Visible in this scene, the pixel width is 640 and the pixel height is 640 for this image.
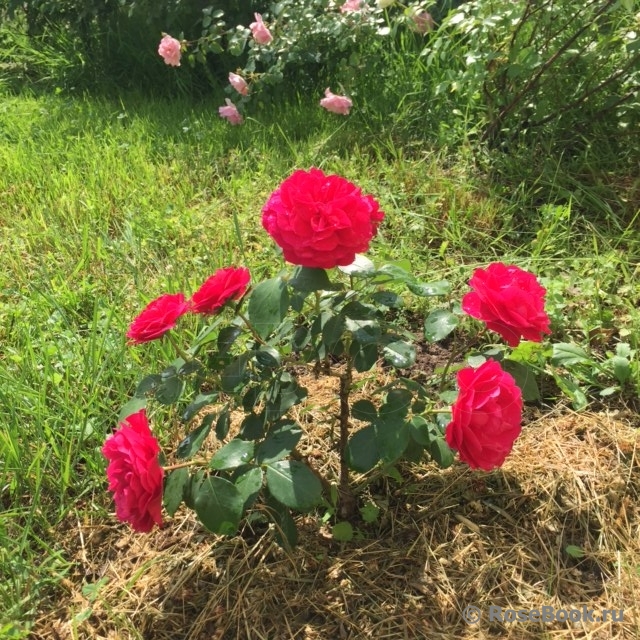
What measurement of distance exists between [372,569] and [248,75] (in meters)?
2.78

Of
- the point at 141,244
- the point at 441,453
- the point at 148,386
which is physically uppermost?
the point at 148,386

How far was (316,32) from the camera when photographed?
303 centimetres

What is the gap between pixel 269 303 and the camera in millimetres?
1068

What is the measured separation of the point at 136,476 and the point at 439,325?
24.7 inches

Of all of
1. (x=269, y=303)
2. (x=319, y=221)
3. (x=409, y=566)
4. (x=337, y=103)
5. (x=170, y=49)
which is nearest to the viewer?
(x=319, y=221)

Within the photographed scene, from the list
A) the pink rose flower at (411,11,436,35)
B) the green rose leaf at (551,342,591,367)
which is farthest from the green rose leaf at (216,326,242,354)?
the pink rose flower at (411,11,436,35)

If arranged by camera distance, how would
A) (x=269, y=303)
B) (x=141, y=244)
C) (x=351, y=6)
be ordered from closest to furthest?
(x=269, y=303), (x=141, y=244), (x=351, y=6)

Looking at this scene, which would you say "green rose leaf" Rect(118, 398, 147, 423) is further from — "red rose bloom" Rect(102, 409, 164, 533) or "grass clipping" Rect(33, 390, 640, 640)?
"grass clipping" Rect(33, 390, 640, 640)

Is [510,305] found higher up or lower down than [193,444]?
higher up

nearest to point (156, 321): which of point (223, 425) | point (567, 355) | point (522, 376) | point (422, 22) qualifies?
point (223, 425)

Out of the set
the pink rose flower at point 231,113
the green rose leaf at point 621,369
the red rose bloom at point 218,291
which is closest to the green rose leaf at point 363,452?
the red rose bloom at point 218,291

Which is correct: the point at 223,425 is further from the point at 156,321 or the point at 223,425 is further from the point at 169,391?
the point at 156,321

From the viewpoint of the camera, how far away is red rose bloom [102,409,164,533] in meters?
0.97

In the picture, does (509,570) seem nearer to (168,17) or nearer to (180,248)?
(180,248)
